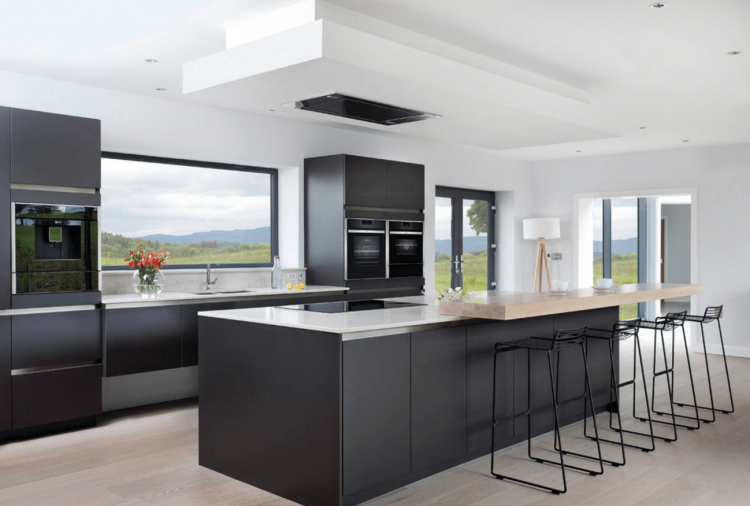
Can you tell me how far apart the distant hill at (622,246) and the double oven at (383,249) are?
513 cm

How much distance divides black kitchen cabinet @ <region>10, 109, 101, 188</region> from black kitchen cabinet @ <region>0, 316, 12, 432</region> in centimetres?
103

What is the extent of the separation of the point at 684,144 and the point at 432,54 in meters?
5.74

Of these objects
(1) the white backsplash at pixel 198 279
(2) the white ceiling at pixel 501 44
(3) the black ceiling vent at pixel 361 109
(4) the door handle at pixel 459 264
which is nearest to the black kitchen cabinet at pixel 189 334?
(1) the white backsplash at pixel 198 279

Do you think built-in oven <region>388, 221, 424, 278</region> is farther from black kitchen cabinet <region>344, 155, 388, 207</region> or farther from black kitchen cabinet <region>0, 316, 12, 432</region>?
black kitchen cabinet <region>0, 316, 12, 432</region>

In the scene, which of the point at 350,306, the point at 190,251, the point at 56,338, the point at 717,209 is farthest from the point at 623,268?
the point at 56,338

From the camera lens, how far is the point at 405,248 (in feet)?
23.1

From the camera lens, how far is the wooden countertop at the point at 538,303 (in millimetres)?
3570

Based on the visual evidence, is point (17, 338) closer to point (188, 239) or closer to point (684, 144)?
point (188, 239)

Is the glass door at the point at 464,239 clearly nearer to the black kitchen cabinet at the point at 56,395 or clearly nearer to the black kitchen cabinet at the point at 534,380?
the black kitchen cabinet at the point at 534,380

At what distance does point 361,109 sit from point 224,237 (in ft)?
9.33

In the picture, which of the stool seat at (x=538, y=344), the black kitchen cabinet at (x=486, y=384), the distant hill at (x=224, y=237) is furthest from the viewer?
the distant hill at (x=224, y=237)

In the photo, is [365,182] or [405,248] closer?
[365,182]

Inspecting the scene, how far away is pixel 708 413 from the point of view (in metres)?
5.20

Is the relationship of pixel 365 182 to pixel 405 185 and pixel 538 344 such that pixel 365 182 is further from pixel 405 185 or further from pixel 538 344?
pixel 538 344
